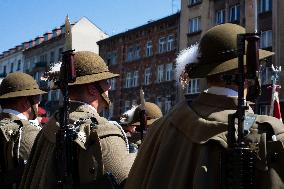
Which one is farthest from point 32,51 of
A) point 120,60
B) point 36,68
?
point 120,60

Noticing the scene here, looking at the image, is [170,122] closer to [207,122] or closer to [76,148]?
[207,122]

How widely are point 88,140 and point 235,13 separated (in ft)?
87.4

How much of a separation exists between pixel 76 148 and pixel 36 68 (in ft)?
164

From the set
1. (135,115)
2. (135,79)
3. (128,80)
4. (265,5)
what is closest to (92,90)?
(135,115)

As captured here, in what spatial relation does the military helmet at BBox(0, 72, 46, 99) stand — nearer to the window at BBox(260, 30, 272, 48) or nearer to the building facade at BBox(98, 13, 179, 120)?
the window at BBox(260, 30, 272, 48)

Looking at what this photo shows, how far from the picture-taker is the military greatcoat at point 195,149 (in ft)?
8.27

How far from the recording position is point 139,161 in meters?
3.06

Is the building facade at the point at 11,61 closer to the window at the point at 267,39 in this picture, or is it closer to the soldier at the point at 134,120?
the window at the point at 267,39

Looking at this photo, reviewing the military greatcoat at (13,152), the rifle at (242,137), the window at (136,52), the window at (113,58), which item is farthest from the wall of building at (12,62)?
the rifle at (242,137)

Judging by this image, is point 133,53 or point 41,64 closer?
point 133,53

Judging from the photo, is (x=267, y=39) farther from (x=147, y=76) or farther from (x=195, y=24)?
(x=147, y=76)

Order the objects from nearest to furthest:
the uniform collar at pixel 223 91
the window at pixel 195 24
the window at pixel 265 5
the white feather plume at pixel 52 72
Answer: the uniform collar at pixel 223 91 → the white feather plume at pixel 52 72 → the window at pixel 265 5 → the window at pixel 195 24

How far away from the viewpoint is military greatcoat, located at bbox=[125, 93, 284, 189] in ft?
8.27

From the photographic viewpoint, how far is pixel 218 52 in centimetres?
298
